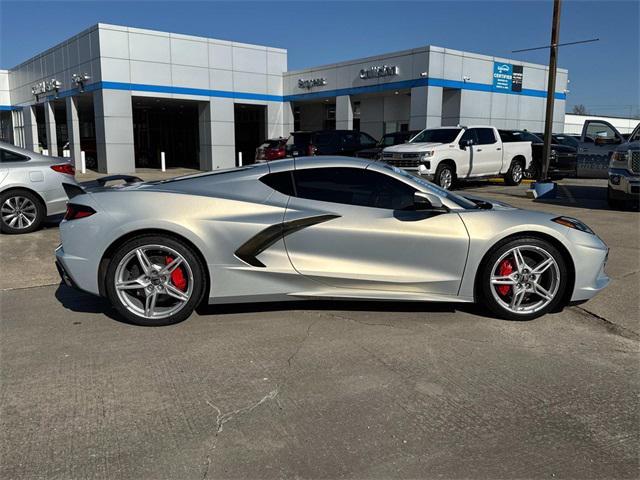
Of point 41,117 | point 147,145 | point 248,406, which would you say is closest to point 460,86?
point 147,145

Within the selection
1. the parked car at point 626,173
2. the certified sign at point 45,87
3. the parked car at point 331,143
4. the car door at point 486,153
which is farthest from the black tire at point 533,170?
the certified sign at point 45,87

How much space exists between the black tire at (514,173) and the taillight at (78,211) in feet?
49.6

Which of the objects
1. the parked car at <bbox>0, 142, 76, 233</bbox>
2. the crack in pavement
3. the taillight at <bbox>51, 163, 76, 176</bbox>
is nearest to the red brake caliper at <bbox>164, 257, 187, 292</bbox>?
the crack in pavement

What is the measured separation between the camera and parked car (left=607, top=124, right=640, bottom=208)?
10.6 meters

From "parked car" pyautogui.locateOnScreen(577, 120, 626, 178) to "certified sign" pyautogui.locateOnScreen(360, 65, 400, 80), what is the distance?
43.1 feet

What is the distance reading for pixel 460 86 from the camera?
26.1 meters

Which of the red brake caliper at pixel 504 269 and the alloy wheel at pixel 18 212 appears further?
the alloy wheel at pixel 18 212

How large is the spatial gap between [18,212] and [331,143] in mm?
12028

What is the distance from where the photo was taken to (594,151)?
14281mm

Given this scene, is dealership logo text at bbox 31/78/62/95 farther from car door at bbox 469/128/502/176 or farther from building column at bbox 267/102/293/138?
car door at bbox 469/128/502/176

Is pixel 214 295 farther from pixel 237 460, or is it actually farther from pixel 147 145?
pixel 147 145

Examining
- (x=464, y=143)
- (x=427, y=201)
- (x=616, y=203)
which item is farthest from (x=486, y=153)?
(x=427, y=201)

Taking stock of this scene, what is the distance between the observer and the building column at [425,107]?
25.0m

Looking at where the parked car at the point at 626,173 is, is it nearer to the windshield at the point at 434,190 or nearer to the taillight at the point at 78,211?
the windshield at the point at 434,190
